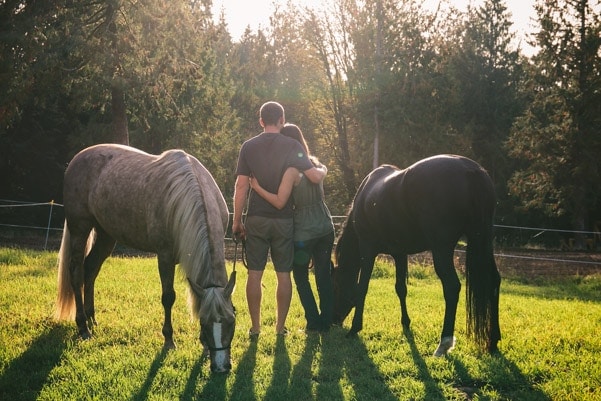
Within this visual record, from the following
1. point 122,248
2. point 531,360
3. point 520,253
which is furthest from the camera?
point 520,253

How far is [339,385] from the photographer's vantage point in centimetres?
385

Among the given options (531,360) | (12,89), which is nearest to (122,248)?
(12,89)

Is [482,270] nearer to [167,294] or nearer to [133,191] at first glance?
[167,294]

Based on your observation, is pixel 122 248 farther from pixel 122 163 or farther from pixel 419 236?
pixel 419 236

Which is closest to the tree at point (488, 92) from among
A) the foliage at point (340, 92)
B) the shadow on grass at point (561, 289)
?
the foliage at point (340, 92)

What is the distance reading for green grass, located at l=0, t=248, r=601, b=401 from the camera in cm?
370

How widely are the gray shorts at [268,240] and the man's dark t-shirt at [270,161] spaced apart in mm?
76

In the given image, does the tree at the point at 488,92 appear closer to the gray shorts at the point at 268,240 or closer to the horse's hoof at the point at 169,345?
the gray shorts at the point at 268,240

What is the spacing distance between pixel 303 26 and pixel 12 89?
611 inches

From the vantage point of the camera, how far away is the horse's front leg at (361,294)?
212 inches

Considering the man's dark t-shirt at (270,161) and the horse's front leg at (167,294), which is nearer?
the horse's front leg at (167,294)

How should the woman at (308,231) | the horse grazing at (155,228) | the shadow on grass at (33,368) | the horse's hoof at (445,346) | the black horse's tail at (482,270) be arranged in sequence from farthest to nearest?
the woman at (308,231) < the horse's hoof at (445,346) < the black horse's tail at (482,270) < the horse grazing at (155,228) < the shadow on grass at (33,368)

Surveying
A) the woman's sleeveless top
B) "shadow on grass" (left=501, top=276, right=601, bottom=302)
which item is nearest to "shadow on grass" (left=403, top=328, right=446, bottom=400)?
the woman's sleeveless top

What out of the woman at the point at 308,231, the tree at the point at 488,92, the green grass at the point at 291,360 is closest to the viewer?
the green grass at the point at 291,360
